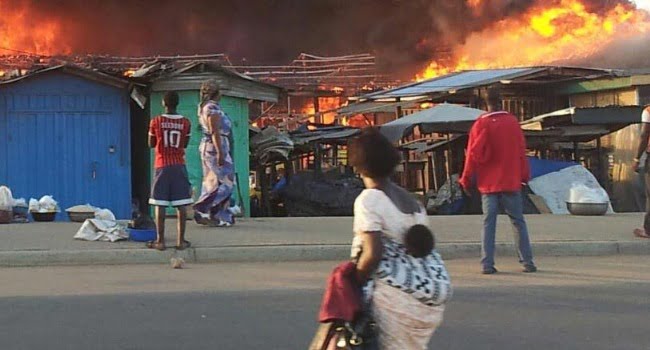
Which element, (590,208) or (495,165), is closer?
(495,165)

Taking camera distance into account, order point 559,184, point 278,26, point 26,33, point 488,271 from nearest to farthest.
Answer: point 488,271
point 559,184
point 26,33
point 278,26

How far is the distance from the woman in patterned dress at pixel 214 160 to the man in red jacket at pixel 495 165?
3.50 meters

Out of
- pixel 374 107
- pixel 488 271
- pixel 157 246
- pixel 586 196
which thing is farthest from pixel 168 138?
pixel 374 107

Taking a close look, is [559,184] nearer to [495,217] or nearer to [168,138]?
[495,217]

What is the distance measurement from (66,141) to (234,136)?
2710 millimetres

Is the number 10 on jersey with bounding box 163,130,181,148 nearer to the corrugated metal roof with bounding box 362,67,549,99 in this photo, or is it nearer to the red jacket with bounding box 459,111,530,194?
the red jacket with bounding box 459,111,530,194

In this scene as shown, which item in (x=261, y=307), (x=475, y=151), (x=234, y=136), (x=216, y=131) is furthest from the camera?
(x=234, y=136)

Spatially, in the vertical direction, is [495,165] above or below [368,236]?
above

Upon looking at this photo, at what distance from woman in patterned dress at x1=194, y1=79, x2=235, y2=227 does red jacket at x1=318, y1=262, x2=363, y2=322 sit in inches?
278

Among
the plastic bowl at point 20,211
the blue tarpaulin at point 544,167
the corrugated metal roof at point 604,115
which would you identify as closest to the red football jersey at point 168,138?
the plastic bowl at point 20,211

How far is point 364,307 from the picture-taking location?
356 centimetres

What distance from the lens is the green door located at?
46.0ft

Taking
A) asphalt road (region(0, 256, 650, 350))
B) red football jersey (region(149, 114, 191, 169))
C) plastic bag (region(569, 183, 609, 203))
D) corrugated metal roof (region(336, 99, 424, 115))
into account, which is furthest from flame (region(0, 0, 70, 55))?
asphalt road (region(0, 256, 650, 350))

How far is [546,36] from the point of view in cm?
2952
